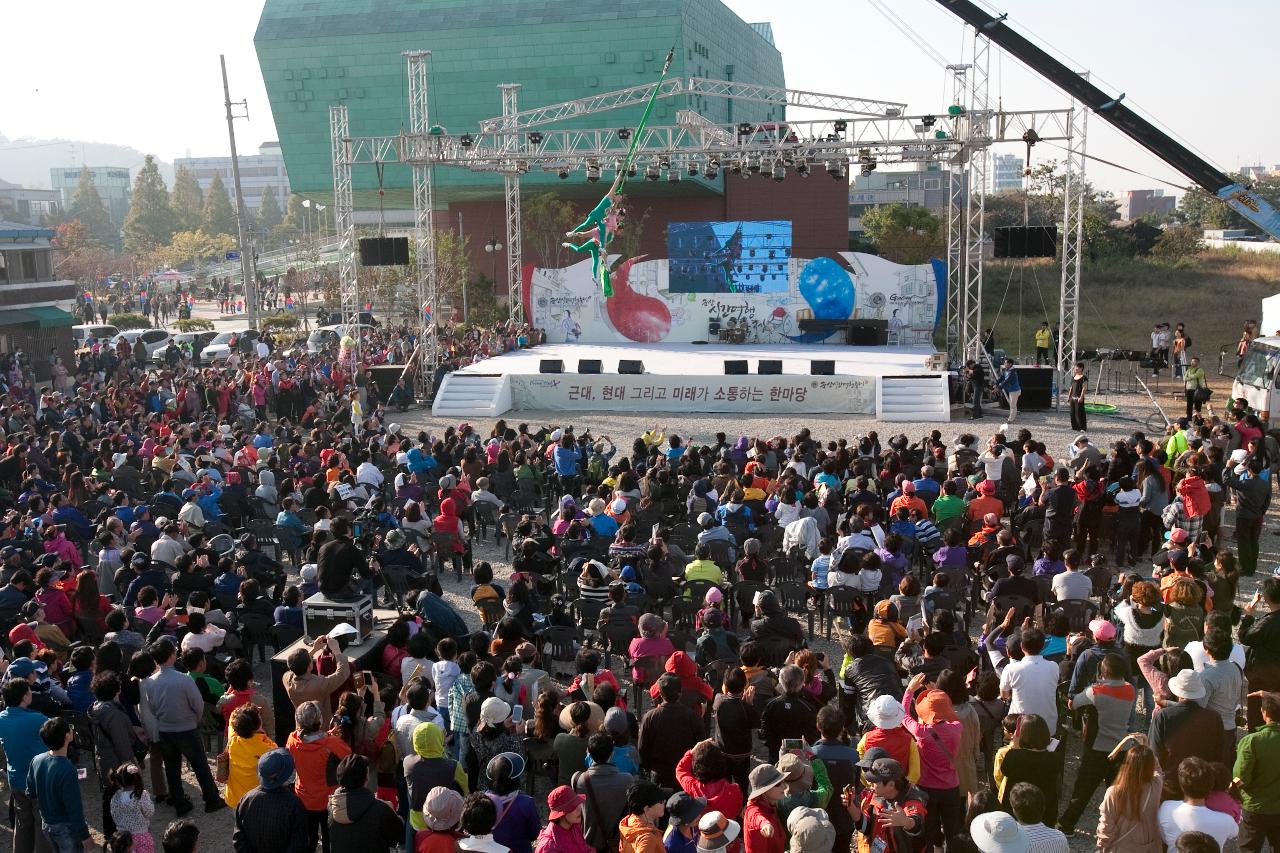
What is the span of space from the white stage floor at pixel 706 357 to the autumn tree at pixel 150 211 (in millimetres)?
64544

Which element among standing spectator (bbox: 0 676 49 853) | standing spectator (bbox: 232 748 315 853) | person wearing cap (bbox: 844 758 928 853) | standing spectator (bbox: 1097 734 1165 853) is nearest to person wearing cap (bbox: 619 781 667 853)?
person wearing cap (bbox: 844 758 928 853)

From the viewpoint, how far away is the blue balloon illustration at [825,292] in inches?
1252

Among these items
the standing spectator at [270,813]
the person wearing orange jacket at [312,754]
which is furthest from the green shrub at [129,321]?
the standing spectator at [270,813]

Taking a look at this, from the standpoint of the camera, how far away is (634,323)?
32.7 m

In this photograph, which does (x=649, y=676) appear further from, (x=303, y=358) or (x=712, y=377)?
(x=303, y=358)

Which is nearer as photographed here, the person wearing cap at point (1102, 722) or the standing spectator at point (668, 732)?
the standing spectator at point (668, 732)

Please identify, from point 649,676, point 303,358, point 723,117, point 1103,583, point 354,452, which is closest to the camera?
point 649,676

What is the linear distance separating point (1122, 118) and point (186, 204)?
290ft

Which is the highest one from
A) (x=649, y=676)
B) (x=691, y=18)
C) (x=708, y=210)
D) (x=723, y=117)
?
(x=691, y=18)

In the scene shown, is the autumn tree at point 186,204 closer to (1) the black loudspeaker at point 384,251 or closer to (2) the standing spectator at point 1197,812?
(1) the black loudspeaker at point 384,251

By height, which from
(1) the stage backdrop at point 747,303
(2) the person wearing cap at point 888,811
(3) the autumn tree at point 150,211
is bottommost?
(2) the person wearing cap at point 888,811


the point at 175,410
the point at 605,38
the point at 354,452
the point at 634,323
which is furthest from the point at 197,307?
the point at 354,452

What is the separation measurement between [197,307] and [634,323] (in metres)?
39.1

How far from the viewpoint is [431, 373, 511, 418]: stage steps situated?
82.2ft
